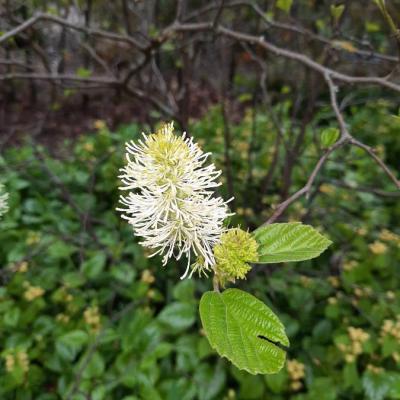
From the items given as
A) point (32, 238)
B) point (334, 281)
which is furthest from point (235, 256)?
point (32, 238)

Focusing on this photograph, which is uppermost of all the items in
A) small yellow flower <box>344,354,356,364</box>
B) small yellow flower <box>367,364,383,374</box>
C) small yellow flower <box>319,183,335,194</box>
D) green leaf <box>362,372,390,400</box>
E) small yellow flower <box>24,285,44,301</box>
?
small yellow flower <box>319,183,335,194</box>

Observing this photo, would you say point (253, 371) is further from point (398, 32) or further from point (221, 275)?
point (398, 32)

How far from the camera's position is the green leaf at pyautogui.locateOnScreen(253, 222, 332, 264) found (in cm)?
75

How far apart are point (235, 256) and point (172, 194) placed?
16 cm

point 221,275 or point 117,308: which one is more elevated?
point 221,275

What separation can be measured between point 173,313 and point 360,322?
836mm

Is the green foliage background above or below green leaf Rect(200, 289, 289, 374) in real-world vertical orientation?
below

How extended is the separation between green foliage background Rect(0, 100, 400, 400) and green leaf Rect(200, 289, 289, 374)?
96 centimetres

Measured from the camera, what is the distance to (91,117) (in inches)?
187

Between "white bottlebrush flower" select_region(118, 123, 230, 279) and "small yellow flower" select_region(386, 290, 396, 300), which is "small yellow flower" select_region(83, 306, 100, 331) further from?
"small yellow flower" select_region(386, 290, 396, 300)

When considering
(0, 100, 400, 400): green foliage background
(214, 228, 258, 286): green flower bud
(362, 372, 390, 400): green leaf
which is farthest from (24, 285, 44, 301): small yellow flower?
(362, 372, 390, 400): green leaf

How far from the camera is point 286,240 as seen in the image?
2.47 feet


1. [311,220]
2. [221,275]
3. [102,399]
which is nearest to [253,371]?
[221,275]

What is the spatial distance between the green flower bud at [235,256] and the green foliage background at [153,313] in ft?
2.97
